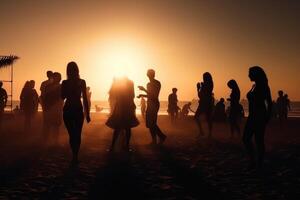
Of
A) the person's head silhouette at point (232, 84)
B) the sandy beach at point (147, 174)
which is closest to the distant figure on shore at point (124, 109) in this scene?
the sandy beach at point (147, 174)

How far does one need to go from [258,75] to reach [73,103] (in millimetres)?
3820

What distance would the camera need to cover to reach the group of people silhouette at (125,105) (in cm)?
825

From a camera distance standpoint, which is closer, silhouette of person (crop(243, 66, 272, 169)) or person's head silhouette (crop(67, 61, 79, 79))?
silhouette of person (crop(243, 66, 272, 169))

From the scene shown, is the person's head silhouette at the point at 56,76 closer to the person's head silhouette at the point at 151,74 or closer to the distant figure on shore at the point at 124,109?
the distant figure on shore at the point at 124,109

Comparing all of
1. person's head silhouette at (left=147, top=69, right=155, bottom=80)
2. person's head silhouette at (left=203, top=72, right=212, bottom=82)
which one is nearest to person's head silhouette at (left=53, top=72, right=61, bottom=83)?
person's head silhouette at (left=147, top=69, right=155, bottom=80)

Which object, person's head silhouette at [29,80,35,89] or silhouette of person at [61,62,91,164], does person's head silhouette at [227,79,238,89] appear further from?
person's head silhouette at [29,80,35,89]

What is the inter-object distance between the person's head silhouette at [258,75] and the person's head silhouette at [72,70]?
359cm

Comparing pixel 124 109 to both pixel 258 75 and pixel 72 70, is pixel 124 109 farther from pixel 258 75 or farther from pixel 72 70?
pixel 258 75

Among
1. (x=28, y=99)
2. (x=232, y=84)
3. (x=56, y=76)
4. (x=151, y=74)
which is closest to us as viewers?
(x=151, y=74)

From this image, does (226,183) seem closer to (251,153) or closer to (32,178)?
(251,153)

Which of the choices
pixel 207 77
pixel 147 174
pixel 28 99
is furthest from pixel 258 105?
pixel 28 99

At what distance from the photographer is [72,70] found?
8.99 meters

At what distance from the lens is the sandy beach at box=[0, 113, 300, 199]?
641 centimetres

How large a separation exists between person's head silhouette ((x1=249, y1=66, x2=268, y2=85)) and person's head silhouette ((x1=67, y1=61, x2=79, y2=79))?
3.59m
